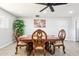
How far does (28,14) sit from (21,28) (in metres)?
0.24

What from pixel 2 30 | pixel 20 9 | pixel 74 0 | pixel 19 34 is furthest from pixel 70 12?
pixel 2 30

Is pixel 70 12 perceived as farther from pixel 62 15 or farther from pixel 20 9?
pixel 20 9

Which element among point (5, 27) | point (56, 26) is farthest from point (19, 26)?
point (56, 26)

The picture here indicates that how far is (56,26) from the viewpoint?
1.51m

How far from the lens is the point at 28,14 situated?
1.46 metres

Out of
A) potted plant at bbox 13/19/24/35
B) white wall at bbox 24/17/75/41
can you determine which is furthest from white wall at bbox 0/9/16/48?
white wall at bbox 24/17/75/41

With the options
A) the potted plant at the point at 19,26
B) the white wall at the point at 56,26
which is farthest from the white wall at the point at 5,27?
the white wall at the point at 56,26

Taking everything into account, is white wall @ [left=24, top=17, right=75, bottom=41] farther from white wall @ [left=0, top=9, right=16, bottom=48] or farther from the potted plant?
white wall @ [left=0, top=9, right=16, bottom=48]

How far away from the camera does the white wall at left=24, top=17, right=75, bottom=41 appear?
1.48 metres

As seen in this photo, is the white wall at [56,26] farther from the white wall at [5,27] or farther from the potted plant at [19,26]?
the white wall at [5,27]

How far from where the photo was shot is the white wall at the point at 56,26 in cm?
148

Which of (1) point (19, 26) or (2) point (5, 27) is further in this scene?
(1) point (19, 26)

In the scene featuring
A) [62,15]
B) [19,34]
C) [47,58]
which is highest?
[62,15]

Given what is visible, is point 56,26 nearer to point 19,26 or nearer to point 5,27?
point 19,26
